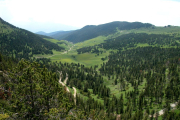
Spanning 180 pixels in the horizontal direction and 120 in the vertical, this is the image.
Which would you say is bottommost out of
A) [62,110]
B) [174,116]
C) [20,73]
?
[174,116]

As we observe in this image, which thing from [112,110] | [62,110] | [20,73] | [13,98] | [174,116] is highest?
[20,73]

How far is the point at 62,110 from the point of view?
21641mm

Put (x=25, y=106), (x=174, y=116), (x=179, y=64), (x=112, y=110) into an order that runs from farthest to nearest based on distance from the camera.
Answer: (x=179, y=64) → (x=112, y=110) → (x=174, y=116) → (x=25, y=106)

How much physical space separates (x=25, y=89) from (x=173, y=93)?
3950 inches

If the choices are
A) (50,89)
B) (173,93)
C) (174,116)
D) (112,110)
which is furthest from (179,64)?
(50,89)

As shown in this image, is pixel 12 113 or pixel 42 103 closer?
pixel 12 113

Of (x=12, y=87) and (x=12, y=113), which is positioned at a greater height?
(x=12, y=87)

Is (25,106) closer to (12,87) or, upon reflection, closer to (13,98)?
(13,98)

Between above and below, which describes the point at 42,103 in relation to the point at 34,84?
below

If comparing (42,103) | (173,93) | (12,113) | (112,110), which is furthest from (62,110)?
(173,93)

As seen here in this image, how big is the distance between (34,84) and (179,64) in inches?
7112

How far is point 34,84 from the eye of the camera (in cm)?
2253

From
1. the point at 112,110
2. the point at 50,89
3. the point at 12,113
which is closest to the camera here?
the point at 12,113

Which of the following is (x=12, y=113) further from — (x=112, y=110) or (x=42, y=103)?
(x=112, y=110)
